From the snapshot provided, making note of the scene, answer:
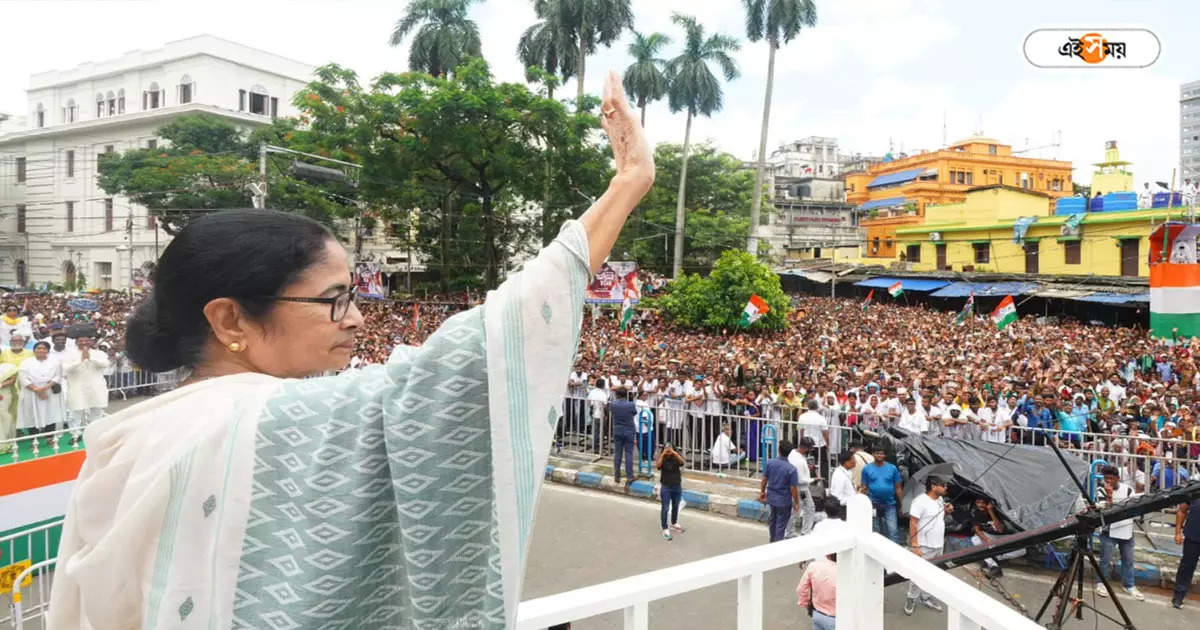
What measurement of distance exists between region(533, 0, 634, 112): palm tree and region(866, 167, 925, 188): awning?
24.7 meters

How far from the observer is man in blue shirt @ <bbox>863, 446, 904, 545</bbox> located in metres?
7.60

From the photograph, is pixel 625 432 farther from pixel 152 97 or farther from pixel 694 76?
pixel 152 97

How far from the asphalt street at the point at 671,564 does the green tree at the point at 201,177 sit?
17916 millimetres

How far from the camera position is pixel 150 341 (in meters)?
1.13

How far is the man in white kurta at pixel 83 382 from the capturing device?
9.61 metres

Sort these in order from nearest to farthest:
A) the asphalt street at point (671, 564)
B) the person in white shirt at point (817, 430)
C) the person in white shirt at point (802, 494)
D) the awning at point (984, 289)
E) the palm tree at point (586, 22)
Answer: the asphalt street at point (671, 564) → the person in white shirt at point (802, 494) → the person in white shirt at point (817, 430) → the awning at point (984, 289) → the palm tree at point (586, 22)

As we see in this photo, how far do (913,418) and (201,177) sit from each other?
95.4 ft

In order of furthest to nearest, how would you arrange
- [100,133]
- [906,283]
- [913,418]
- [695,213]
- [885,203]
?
1. [885,203]
2. [100,133]
3. [695,213]
4. [906,283]
5. [913,418]

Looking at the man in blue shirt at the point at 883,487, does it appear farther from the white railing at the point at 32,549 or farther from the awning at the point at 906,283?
the awning at the point at 906,283

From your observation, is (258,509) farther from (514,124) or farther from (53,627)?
(514,124)

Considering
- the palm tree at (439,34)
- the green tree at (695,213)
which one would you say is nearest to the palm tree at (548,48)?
the palm tree at (439,34)

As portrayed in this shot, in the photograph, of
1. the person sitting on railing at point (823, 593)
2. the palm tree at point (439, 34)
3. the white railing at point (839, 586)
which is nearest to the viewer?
the white railing at point (839, 586)

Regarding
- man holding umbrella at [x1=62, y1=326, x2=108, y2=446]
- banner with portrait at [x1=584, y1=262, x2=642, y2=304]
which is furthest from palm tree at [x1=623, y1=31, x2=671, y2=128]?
man holding umbrella at [x1=62, y1=326, x2=108, y2=446]

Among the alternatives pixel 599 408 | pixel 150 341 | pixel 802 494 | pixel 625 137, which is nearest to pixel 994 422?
pixel 802 494
